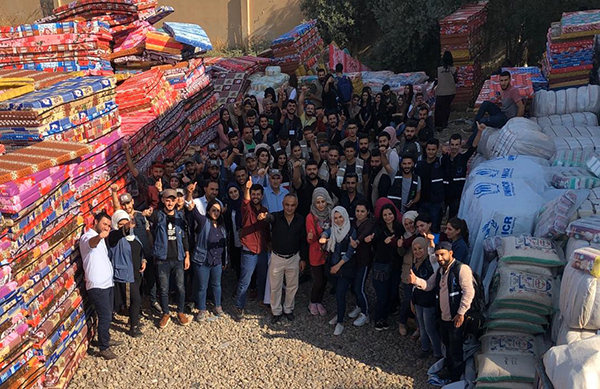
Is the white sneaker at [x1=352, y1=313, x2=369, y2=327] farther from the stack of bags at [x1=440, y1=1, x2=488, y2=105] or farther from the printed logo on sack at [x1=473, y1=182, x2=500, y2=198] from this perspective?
the stack of bags at [x1=440, y1=1, x2=488, y2=105]

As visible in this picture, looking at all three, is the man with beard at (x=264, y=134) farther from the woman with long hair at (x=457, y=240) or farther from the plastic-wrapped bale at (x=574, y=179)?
the plastic-wrapped bale at (x=574, y=179)

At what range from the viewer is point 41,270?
5664 millimetres

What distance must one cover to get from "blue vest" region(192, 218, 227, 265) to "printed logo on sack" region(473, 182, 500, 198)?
115 inches

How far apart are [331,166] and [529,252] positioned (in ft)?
9.46

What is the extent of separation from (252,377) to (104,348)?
5.37 ft

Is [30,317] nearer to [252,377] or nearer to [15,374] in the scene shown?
[15,374]

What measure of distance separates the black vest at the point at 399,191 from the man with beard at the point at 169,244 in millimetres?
2573

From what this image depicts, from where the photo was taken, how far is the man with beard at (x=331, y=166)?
771 cm

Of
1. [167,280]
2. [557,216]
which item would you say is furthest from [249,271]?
[557,216]

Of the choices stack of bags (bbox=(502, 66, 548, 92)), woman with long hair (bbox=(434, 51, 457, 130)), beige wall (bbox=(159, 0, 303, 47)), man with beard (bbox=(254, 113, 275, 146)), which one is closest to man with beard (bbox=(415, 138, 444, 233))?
man with beard (bbox=(254, 113, 275, 146))

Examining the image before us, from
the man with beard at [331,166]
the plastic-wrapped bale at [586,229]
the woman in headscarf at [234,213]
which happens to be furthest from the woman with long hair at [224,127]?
the plastic-wrapped bale at [586,229]

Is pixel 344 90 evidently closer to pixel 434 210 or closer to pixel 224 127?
pixel 224 127

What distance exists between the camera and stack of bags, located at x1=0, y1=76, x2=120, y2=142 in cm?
642

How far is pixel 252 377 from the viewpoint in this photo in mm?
6047
